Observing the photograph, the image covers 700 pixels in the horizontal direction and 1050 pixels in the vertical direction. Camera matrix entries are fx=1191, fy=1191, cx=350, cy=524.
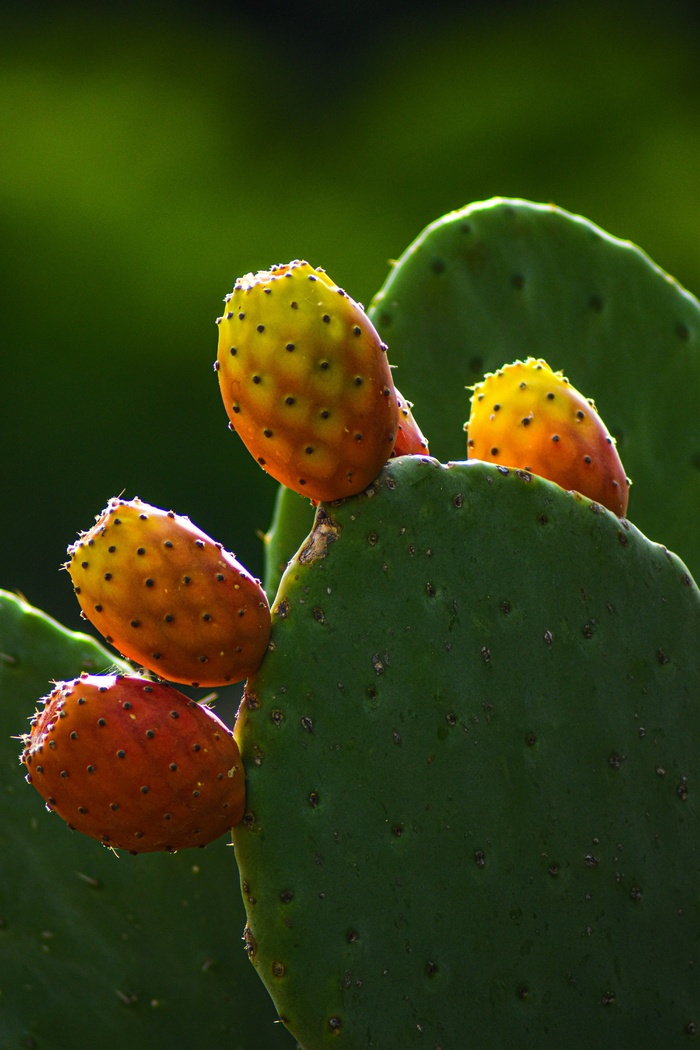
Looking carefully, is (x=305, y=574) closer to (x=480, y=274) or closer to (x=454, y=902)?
(x=454, y=902)

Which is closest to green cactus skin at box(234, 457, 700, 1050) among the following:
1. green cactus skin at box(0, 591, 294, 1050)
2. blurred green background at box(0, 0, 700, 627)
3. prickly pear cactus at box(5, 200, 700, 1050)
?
prickly pear cactus at box(5, 200, 700, 1050)

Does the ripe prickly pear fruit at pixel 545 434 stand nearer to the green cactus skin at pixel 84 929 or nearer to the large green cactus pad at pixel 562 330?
the large green cactus pad at pixel 562 330

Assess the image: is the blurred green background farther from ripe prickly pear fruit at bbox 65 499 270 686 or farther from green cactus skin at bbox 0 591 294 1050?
ripe prickly pear fruit at bbox 65 499 270 686

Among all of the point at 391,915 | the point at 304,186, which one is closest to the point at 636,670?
the point at 391,915

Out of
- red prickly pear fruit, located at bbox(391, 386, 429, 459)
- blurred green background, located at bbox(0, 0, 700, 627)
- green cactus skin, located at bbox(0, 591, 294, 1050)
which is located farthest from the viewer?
blurred green background, located at bbox(0, 0, 700, 627)

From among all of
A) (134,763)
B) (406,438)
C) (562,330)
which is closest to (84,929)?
(134,763)

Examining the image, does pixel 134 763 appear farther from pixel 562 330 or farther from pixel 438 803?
pixel 562 330
